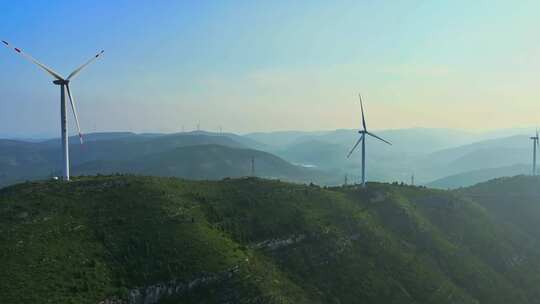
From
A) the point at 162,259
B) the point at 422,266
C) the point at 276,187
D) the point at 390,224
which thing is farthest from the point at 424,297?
the point at 162,259

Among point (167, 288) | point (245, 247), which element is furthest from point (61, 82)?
point (167, 288)

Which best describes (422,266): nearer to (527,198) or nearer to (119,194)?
(119,194)

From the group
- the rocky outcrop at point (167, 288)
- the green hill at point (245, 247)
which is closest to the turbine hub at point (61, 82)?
the green hill at point (245, 247)

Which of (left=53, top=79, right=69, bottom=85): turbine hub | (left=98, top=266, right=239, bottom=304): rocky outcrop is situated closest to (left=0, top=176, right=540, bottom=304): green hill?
(left=98, top=266, right=239, bottom=304): rocky outcrop

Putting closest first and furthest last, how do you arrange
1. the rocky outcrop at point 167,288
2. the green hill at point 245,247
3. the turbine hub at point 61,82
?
the rocky outcrop at point 167,288 → the green hill at point 245,247 → the turbine hub at point 61,82

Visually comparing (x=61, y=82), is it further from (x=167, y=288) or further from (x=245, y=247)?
(x=167, y=288)

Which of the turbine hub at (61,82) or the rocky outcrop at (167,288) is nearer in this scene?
the rocky outcrop at (167,288)

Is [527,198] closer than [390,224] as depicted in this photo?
No

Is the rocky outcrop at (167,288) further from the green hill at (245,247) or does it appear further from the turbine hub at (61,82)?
the turbine hub at (61,82)
